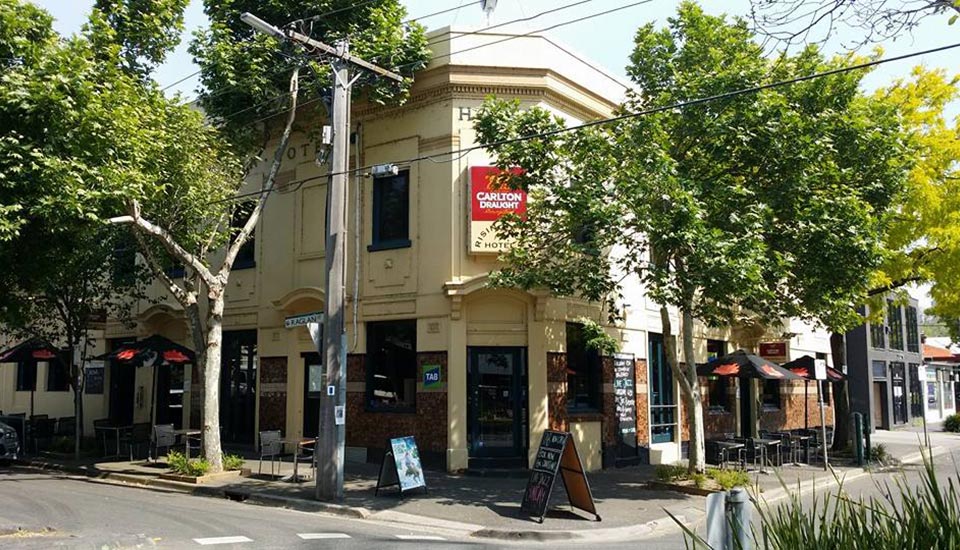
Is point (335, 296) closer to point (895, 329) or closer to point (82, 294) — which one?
point (82, 294)

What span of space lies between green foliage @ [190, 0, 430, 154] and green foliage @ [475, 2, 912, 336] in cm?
333

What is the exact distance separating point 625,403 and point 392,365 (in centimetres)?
551

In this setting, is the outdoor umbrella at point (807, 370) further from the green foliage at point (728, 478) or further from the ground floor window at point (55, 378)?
the ground floor window at point (55, 378)

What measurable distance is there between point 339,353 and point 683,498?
6634 mm

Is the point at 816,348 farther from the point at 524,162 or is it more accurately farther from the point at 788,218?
the point at 524,162

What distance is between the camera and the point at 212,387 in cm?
1636

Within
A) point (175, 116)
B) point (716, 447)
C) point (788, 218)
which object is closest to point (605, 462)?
point (716, 447)

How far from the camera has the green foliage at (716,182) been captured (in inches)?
529

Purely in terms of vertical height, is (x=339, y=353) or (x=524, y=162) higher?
(x=524, y=162)

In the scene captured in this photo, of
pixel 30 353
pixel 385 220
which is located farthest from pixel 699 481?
pixel 30 353

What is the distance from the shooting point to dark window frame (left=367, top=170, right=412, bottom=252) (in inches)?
712

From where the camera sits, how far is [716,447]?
58.6 ft

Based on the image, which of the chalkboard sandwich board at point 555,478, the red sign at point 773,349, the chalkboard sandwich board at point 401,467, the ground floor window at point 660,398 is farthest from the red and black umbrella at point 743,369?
the chalkboard sandwich board at point 401,467

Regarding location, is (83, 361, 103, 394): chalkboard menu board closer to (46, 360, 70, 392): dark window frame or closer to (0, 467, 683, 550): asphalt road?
(46, 360, 70, 392): dark window frame
